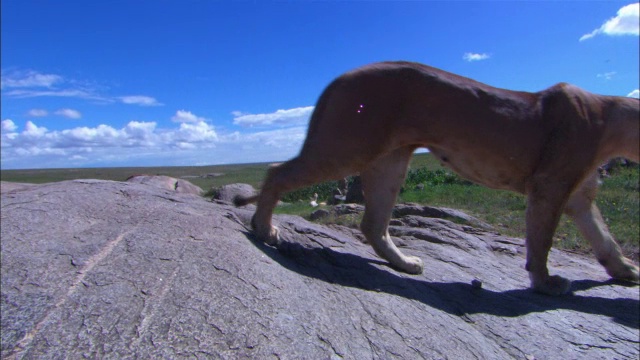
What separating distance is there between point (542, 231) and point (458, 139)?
116cm

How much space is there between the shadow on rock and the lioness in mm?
204

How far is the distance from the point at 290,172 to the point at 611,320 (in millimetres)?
3073

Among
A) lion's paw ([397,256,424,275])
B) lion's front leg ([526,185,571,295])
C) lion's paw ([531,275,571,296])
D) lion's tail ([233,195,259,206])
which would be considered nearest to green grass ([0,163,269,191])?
lion's tail ([233,195,259,206])

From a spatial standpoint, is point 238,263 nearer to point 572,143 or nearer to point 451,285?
point 451,285

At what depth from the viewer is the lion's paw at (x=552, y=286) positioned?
4512 millimetres

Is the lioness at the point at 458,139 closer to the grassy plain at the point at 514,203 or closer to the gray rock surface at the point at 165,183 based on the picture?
the grassy plain at the point at 514,203

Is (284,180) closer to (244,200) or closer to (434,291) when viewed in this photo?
(244,200)

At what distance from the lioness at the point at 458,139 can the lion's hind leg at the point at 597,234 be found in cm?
60

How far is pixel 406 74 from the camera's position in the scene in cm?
424

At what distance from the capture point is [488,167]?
176 inches

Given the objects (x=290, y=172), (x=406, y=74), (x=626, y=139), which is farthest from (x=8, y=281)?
(x=626, y=139)

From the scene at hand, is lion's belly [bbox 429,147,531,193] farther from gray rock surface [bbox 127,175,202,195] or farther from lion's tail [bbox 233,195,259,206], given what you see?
gray rock surface [bbox 127,175,202,195]

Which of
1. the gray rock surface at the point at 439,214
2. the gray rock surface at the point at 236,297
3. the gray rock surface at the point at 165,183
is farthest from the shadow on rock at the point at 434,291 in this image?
the gray rock surface at the point at 165,183

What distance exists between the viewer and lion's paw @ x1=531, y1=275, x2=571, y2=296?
451 centimetres
